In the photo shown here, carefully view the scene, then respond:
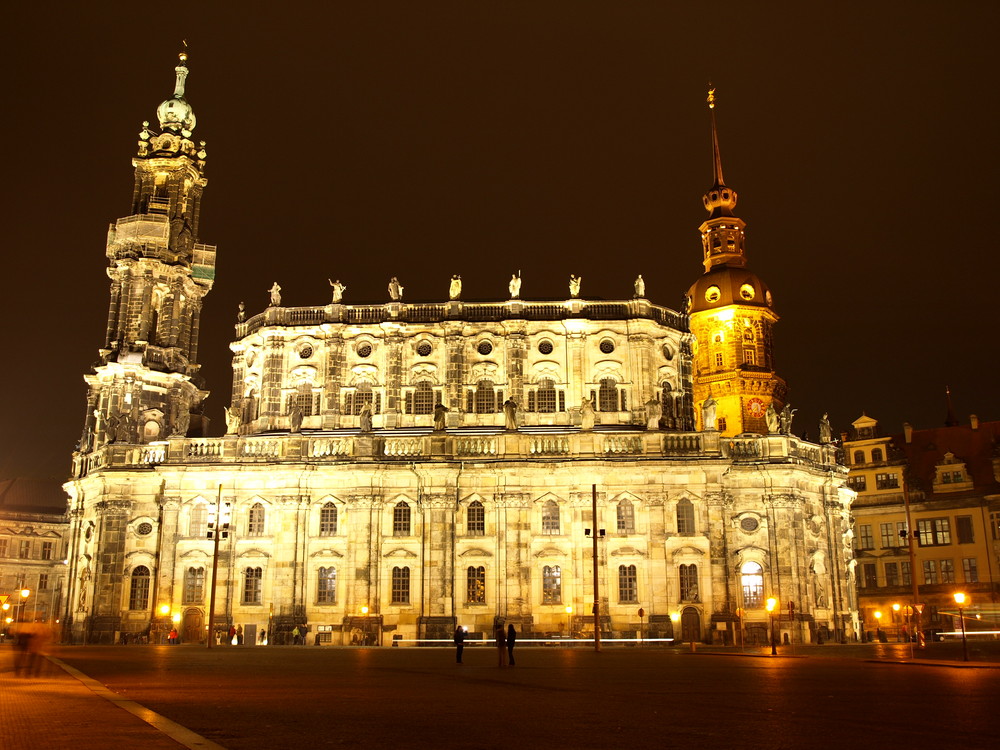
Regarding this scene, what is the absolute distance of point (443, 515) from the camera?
59.9m

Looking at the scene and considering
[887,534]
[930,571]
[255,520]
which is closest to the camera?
[255,520]

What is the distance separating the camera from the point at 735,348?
276 ft

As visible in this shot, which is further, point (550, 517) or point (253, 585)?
point (253, 585)

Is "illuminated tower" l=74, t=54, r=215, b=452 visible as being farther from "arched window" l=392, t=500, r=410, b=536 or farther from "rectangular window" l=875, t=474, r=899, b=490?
"rectangular window" l=875, t=474, r=899, b=490

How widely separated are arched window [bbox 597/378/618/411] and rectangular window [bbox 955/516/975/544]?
92.0 ft

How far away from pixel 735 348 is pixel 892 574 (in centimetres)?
2135

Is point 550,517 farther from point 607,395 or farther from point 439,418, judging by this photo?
point 607,395

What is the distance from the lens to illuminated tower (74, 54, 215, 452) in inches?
2729

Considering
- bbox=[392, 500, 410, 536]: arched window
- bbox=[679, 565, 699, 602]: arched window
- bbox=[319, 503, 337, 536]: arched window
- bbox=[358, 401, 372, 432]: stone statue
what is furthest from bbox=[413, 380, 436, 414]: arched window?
bbox=[679, 565, 699, 602]: arched window

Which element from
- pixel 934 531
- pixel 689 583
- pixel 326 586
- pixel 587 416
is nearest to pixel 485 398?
pixel 587 416

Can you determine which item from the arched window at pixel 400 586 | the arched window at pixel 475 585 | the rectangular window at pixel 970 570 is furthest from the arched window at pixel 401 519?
the rectangular window at pixel 970 570

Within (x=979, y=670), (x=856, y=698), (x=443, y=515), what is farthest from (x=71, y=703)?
(x=443, y=515)

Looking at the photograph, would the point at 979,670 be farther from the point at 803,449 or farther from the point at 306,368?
the point at 306,368

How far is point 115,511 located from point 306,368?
14935mm
